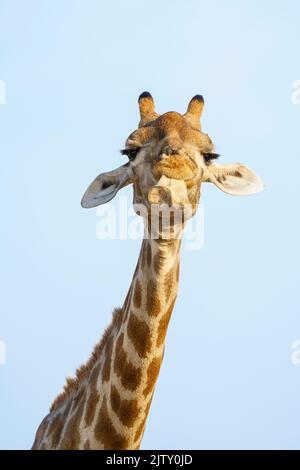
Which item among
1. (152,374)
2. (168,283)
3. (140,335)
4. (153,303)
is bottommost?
(152,374)

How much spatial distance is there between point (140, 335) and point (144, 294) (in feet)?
1.04

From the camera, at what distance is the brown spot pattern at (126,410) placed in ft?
22.1

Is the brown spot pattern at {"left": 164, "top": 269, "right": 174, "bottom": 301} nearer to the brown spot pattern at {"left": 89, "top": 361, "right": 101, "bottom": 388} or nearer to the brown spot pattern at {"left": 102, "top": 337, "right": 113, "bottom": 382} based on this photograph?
the brown spot pattern at {"left": 102, "top": 337, "right": 113, "bottom": 382}

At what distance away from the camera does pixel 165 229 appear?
6.75 m

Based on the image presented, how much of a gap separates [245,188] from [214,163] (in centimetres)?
36

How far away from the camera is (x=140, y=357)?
22.2ft

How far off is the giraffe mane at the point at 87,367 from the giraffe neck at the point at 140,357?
25.6 inches

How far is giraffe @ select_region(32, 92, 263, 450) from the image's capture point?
668 centimetres

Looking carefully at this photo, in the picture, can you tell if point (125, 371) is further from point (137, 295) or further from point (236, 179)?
point (236, 179)

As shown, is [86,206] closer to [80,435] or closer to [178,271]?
[178,271]

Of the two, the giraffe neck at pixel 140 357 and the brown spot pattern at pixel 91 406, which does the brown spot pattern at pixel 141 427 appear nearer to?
the giraffe neck at pixel 140 357

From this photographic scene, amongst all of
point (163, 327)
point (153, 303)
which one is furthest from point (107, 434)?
point (153, 303)

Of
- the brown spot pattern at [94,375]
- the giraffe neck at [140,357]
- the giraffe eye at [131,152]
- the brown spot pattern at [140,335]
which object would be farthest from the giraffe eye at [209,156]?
the brown spot pattern at [94,375]
